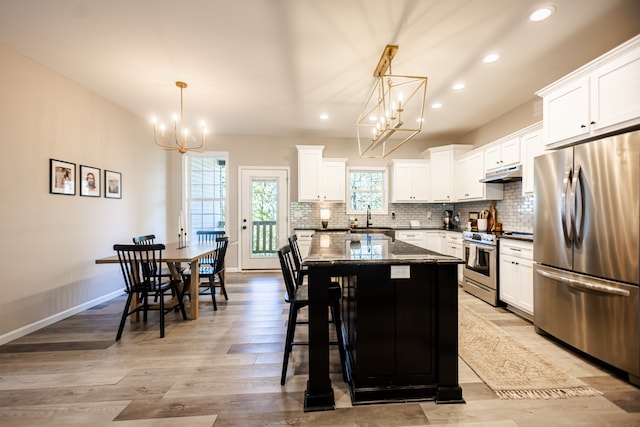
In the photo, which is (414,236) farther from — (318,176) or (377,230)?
(318,176)

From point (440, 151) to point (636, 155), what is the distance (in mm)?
3415

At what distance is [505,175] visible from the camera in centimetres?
363

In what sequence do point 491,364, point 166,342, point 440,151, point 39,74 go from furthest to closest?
point 440,151, point 39,74, point 166,342, point 491,364

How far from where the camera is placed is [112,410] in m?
1.64

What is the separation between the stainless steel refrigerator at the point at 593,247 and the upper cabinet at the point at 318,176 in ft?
10.8

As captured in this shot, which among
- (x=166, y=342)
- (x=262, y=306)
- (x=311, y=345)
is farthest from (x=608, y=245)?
(x=166, y=342)

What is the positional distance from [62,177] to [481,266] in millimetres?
5551

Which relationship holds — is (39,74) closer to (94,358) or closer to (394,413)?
(94,358)

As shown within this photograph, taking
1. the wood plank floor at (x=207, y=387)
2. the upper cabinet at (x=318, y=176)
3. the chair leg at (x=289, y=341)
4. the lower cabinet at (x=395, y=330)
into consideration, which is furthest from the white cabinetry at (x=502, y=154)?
the chair leg at (x=289, y=341)

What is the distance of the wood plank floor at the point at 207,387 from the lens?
5.12 ft

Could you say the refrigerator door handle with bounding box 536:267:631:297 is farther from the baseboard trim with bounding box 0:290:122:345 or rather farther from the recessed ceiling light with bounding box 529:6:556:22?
the baseboard trim with bounding box 0:290:122:345

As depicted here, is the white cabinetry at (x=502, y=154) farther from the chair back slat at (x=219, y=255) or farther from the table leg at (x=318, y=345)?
the chair back slat at (x=219, y=255)

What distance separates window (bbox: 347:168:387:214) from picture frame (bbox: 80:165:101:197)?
4.29 meters

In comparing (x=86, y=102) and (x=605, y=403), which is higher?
(x=86, y=102)
